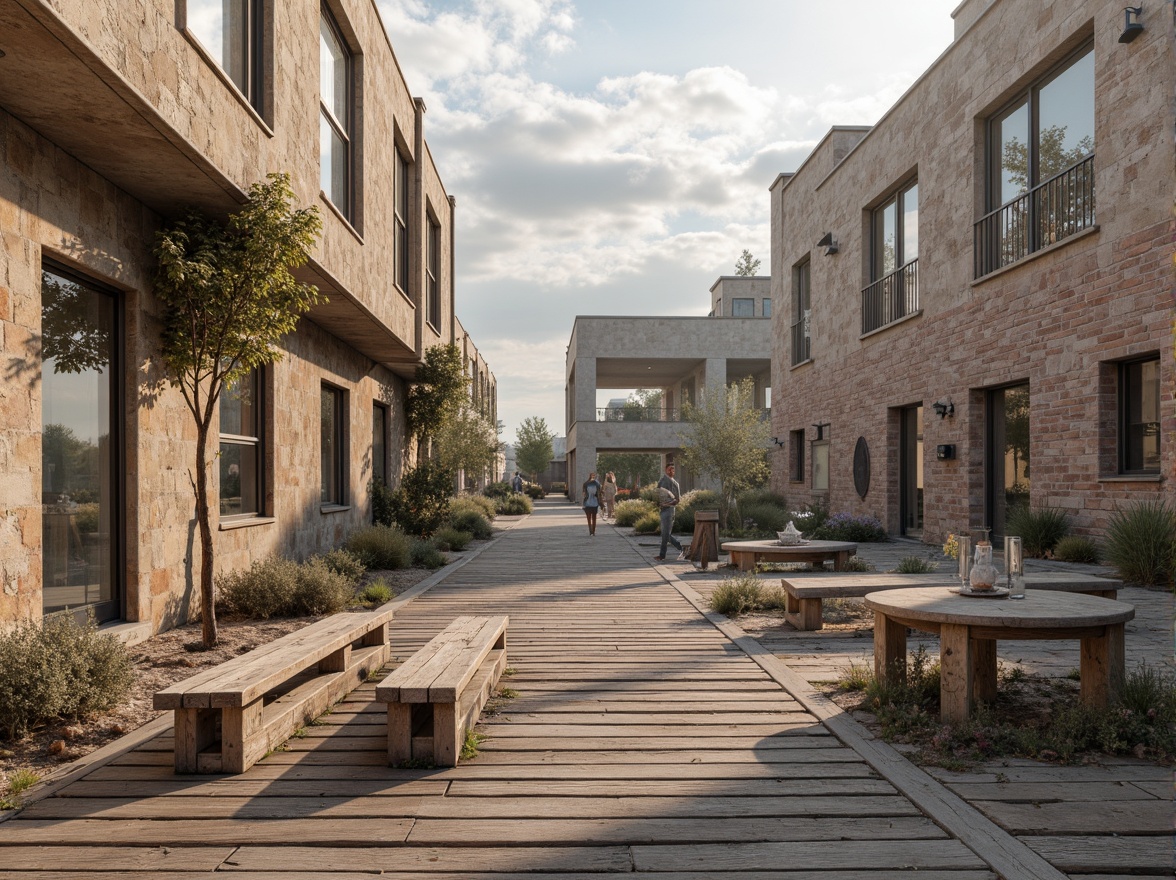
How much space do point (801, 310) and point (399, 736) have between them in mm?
20062

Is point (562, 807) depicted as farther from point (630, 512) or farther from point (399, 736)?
point (630, 512)

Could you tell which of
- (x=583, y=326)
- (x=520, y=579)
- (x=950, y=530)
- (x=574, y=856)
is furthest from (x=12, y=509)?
(x=583, y=326)

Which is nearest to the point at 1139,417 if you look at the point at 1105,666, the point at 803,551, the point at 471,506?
the point at 803,551

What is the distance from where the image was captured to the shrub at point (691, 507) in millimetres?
18295

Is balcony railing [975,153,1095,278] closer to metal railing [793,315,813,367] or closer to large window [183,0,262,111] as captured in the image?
metal railing [793,315,813,367]

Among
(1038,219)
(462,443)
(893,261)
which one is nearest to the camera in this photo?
(1038,219)

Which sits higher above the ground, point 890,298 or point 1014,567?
point 890,298

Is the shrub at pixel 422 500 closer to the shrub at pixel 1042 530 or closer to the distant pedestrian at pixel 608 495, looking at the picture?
the shrub at pixel 1042 530

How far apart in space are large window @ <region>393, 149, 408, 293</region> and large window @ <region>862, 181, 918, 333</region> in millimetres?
9158

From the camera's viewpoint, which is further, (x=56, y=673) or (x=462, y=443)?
(x=462, y=443)

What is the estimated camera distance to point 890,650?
4.91 meters

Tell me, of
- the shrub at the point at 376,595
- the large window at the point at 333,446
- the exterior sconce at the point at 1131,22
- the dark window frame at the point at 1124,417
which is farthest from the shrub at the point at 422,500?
the exterior sconce at the point at 1131,22

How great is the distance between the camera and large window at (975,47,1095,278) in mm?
10492

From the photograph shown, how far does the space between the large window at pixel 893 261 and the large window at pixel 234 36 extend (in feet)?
38.2
